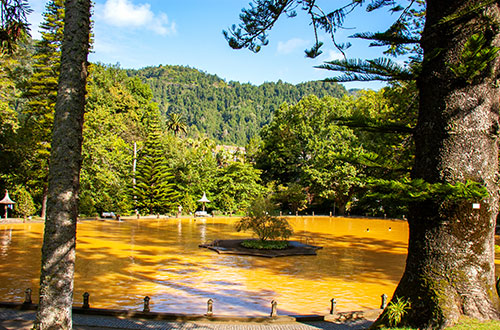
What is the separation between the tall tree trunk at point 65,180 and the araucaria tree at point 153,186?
26731mm

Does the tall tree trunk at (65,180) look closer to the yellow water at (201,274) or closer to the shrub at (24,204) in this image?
the yellow water at (201,274)

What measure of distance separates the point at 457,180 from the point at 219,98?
157 metres

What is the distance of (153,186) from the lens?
30.2m

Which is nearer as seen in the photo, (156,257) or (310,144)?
(156,257)

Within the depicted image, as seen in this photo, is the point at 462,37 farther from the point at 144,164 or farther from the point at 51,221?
the point at 144,164

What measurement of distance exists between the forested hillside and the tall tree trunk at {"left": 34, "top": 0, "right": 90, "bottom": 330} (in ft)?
365

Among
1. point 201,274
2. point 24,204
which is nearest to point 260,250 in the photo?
point 201,274

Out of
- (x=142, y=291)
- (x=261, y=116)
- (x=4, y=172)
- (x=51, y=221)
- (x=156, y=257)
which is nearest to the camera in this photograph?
(x=51, y=221)

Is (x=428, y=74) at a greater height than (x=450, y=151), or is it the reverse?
(x=428, y=74)

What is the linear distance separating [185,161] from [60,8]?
14970mm

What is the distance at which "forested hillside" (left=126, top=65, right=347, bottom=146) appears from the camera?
129125 millimetres

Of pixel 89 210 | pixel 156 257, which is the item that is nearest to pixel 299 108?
pixel 89 210

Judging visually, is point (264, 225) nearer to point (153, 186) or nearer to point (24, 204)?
point (24, 204)

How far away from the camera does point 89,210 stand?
2636 centimetres
